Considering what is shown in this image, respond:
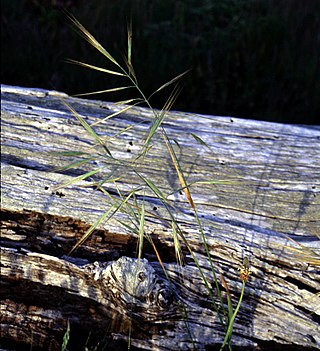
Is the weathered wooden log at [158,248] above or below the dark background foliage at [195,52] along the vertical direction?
below

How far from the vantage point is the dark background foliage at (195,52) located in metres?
4.96

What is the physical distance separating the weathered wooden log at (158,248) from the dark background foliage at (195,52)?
2.28 metres

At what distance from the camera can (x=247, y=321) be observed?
77.5 inches

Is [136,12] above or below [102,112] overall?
above

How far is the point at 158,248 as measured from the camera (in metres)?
2.13

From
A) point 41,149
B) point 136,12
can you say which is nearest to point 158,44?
point 136,12

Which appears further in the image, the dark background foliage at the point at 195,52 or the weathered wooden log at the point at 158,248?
the dark background foliage at the point at 195,52

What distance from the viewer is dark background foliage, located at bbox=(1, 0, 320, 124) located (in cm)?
496

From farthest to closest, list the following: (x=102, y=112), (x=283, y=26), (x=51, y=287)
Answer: (x=283, y=26) < (x=102, y=112) < (x=51, y=287)

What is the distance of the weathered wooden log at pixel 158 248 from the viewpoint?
1.96m

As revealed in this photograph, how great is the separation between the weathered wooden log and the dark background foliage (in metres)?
2.28

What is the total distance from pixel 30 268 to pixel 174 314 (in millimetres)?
598

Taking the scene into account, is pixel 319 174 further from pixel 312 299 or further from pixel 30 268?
pixel 30 268

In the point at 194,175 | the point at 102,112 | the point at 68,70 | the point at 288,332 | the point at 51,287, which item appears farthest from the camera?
the point at 68,70
